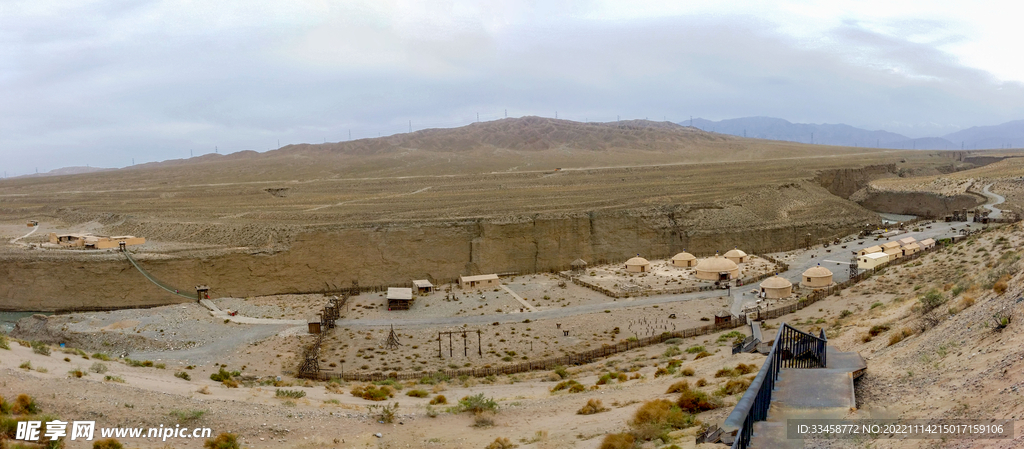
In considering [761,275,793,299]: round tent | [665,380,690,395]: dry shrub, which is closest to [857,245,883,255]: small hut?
[761,275,793,299]: round tent

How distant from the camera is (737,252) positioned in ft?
138

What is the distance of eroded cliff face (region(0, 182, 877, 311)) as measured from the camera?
124 ft

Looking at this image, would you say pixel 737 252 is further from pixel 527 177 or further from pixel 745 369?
pixel 527 177

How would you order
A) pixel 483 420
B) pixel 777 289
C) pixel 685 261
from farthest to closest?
pixel 685 261 < pixel 777 289 < pixel 483 420

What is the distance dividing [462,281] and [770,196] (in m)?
35.3

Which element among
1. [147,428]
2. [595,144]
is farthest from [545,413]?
[595,144]

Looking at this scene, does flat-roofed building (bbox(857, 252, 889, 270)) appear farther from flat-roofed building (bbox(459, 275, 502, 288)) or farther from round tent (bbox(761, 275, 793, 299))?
flat-roofed building (bbox(459, 275, 502, 288))

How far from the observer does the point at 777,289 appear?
32469 mm

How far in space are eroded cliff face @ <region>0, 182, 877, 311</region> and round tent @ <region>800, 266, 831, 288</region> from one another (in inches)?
538

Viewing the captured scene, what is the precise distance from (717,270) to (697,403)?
25.2 m

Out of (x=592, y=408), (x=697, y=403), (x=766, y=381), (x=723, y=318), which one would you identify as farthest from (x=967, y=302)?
(x=723, y=318)

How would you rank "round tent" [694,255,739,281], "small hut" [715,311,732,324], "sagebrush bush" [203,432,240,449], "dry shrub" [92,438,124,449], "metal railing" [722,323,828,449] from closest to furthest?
"metal railing" [722,323,828,449] → "dry shrub" [92,438,124,449] → "sagebrush bush" [203,432,240,449] → "small hut" [715,311,732,324] → "round tent" [694,255,739,281]

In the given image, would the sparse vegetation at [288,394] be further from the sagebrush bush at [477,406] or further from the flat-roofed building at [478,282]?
the flat-roofed building at [478,282]

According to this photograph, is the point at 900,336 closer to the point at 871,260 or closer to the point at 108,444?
the point at 108,444
